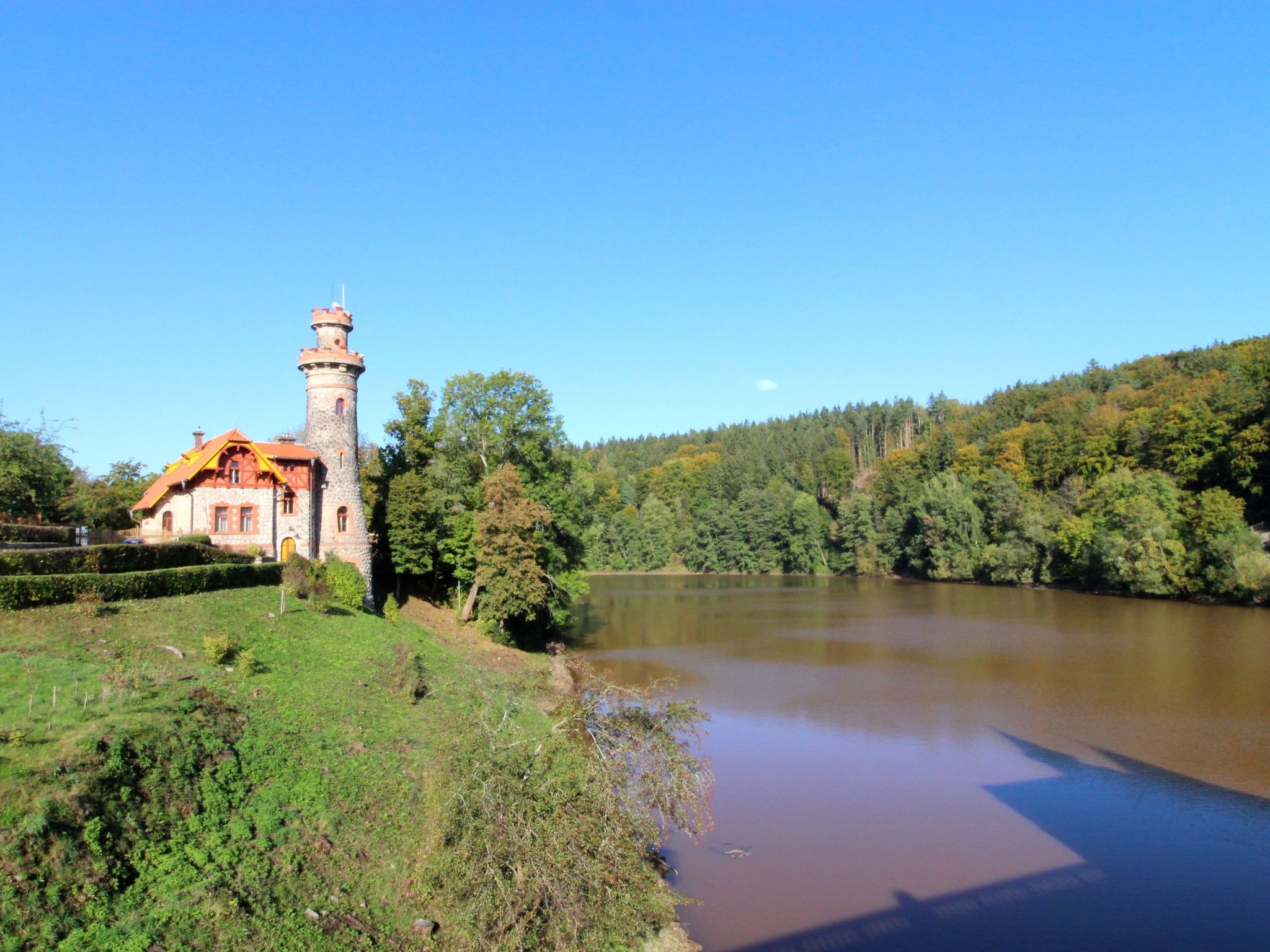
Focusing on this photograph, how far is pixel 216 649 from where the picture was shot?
51.3 ft

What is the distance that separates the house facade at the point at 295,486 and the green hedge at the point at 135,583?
3515mm

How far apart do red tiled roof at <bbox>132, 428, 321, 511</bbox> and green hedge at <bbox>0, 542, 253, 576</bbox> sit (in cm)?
493

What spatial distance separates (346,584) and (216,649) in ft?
37.2

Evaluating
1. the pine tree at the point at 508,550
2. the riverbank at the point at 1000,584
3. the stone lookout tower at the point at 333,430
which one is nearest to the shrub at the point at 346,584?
the stone lookout tower at the point at 333,430

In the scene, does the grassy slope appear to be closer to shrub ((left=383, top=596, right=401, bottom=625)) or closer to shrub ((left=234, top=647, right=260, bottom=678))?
shrub ((left=234, top=647, right=260, bottom=678))

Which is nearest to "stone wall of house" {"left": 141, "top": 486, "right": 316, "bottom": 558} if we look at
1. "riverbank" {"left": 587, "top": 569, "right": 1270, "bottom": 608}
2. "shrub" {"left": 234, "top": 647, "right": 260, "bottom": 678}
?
"shrub" {"left": 234, "top": 647, "right": 260, "bottom": 678}

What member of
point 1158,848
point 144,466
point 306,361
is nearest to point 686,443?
point 144,466

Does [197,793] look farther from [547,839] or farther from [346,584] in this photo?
[346,584]

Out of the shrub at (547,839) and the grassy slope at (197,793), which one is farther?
the shrub at (547,839)

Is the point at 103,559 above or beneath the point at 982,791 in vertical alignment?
above

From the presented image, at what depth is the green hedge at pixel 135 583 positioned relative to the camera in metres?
15.6

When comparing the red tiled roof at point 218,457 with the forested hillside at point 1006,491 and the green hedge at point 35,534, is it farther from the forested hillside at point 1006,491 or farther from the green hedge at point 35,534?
the forested hillside at point 1006,491

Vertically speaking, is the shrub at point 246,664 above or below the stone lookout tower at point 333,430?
below

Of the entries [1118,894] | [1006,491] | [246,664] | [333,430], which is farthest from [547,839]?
[1006,491]
